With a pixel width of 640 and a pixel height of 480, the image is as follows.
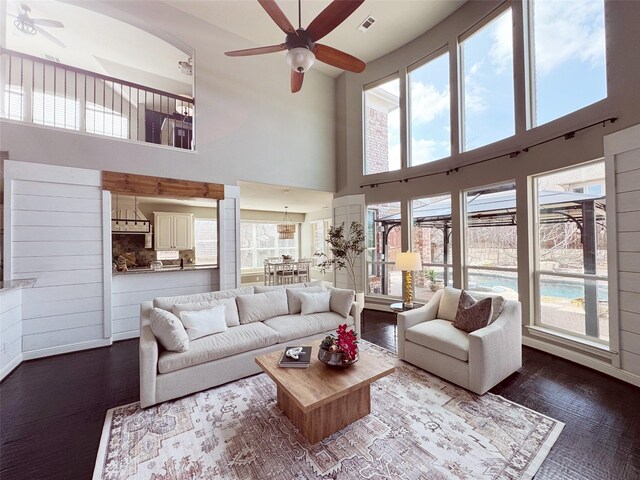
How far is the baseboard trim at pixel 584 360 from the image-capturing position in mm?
2609

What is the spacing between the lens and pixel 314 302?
3590 mm

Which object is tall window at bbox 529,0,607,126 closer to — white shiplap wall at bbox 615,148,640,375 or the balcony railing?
white shiplap wall at bbox 615,148,640,375

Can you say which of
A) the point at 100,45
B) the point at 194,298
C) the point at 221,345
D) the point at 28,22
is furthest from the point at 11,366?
the point at 100,45

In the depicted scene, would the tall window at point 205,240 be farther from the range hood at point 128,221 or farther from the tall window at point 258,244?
the range hood at point 128,221

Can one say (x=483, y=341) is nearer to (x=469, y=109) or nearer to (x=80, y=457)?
(x=80, y=457)

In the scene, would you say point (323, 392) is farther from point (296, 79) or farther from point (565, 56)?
point (565, 56)

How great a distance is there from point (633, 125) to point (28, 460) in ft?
19.1

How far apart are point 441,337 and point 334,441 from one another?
1.52 meters

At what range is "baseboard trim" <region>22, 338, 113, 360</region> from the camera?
3234 millimetres

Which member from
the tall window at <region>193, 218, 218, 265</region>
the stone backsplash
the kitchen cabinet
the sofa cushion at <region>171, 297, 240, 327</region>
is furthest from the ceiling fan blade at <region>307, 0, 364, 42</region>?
the stone backsplash

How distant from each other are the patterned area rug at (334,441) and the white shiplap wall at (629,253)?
149cm

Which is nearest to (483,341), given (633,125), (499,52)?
(633,125)

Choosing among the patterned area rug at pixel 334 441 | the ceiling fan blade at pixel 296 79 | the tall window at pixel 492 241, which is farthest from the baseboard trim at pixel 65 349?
the tall window at pixel 492 241

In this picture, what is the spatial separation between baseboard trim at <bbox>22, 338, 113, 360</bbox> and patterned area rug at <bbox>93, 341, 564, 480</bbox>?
1.93 metres
